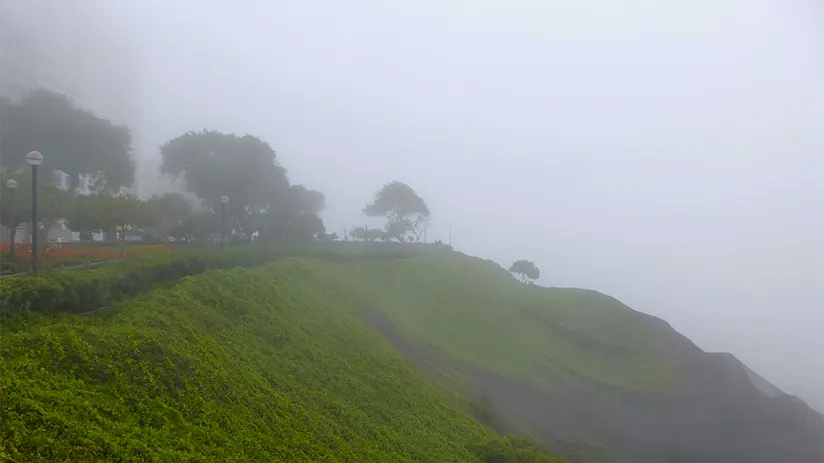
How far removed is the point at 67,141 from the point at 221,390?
20133mm

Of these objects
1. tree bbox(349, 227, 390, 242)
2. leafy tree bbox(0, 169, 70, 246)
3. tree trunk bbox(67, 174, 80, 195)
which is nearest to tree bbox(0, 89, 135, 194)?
tree trunk bbox(67, 174, 80, 195)

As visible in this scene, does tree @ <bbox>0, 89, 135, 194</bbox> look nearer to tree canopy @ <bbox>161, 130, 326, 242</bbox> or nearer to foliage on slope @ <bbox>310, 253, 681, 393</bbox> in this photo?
tree canopy @ <bbox>161, 130, 326, 242</bbox>

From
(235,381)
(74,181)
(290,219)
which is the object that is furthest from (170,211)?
(235,381)

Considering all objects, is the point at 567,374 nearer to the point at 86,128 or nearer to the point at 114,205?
the point at 114,205

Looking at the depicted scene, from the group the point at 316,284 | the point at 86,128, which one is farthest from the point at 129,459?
the point at 86,128

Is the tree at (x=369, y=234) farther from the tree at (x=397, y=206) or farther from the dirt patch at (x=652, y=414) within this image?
the dirt patch at (x=652, y=414)

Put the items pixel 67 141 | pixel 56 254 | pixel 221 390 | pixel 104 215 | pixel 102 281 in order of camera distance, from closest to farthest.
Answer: pixel 221 390 → pixel 102 281 → pixel 56 254 → pixel 104 215 → pixel 67 141

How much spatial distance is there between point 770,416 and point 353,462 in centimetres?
2602

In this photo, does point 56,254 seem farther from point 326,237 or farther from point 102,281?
point 326,237

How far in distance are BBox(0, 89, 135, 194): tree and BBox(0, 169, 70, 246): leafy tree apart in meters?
3.23

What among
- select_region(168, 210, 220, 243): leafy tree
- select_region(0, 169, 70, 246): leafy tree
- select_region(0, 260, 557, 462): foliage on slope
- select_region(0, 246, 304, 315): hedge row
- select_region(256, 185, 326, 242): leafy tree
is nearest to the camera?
select_region(0, 260, 557, 462): foliage on slope

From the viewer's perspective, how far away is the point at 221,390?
8.41 meters

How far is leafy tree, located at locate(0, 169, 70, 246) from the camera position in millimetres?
15008

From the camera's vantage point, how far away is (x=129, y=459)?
563cm
